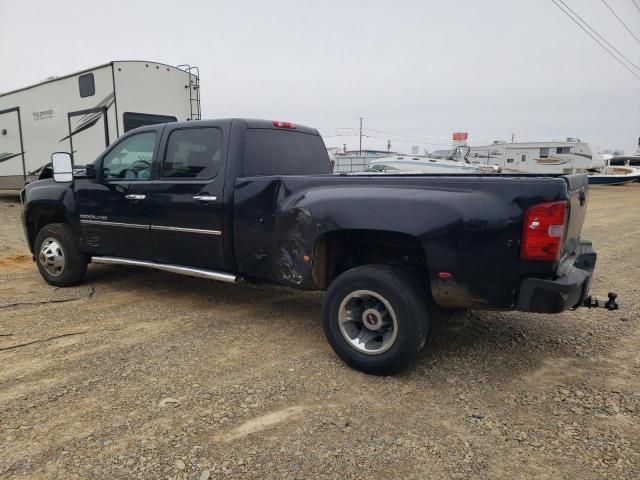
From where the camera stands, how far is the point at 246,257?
407 cm

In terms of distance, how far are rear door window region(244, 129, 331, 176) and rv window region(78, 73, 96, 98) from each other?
7662mm

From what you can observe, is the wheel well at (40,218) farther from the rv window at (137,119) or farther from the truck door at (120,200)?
the rv window at (137,119)

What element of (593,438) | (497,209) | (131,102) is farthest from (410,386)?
(131,102)

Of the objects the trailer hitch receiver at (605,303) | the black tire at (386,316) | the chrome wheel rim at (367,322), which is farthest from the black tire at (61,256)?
the trailer hitch receiver at (605,303)

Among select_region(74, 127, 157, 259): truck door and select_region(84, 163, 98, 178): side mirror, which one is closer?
select_region(74, 127, 157, 259): truck door

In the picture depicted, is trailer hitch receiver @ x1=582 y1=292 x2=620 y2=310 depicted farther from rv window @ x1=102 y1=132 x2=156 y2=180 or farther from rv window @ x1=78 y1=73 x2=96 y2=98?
rv window @ x1=78 y1=73 x2=96 y2=98

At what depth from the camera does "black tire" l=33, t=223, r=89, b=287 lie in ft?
17.7

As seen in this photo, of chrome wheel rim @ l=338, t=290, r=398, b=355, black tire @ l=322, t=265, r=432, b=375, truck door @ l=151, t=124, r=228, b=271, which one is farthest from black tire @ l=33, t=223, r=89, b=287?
chrome wheel rim @ l=338, t=290, r=398, b=355

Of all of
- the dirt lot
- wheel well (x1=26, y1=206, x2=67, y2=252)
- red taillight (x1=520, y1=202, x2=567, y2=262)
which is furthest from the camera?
wheel well (x1=26, y1=206, x2=67, y2=252)

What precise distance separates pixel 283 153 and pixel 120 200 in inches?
69.5

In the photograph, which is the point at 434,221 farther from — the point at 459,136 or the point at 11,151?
the point at 459,136

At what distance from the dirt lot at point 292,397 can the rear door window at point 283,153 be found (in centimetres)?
141

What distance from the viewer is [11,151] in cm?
1383

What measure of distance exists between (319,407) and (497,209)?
1.62 m
